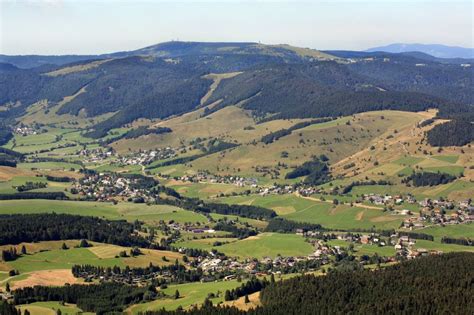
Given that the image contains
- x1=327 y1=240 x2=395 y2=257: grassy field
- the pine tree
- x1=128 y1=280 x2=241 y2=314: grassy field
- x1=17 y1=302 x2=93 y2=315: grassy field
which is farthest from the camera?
x1=327 y1=240 x2=395 y2=257: grassy field

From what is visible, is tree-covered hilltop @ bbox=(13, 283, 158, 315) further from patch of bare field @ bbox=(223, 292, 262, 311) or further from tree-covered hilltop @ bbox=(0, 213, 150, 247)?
tree-covered hilltop @ bbox=(0, 213, 150, 247)

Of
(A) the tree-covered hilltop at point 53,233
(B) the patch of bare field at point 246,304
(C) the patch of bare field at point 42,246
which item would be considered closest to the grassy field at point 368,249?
(B) the patch of bare field at point 246,304

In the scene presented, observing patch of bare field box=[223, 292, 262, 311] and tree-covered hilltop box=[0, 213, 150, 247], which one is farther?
tree-covered hilltop box=[0, 213, 150, 247]

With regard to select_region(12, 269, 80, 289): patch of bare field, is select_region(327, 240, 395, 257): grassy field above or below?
below

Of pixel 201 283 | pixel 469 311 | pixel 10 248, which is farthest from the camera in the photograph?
pixel 10 248

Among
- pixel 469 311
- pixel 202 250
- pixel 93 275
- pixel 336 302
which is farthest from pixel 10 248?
pixel 469 311

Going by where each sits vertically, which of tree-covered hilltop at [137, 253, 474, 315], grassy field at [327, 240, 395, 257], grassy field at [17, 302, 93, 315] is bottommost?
grassy field at [327, 240, 395, 257]

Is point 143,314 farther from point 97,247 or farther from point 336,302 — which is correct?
point 97,247

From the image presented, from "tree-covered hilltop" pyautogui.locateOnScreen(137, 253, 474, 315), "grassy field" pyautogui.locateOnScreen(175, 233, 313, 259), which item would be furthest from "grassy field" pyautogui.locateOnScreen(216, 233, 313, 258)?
"tree-covered hilltop" pyautogui.locateOnScreen(137, 253, 474, 315)

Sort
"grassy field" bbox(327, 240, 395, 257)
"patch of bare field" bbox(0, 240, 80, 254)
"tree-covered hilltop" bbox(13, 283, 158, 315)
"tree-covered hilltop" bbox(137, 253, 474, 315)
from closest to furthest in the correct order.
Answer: "tree-covered hilltop" bbox(137, 253, 474, 315) → "tree-covered hilltop" bbox(13, 283, 158, 315) → "patch of bare field" bbox(0, 240, 80, 254) → "grassy field" bbox(327, 240, 395, 257)
